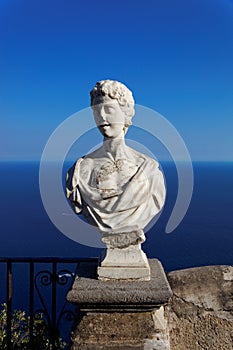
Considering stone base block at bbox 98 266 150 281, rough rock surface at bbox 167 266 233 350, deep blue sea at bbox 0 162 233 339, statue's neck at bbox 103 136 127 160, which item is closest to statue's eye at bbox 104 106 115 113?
statue's neck at bbox 103 136 127 160

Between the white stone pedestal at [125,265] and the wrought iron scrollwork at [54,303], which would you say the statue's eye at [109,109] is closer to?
the white stone pedestal at [125,265]

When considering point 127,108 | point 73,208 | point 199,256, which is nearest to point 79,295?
point 73,208

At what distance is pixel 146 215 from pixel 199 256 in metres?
22.2

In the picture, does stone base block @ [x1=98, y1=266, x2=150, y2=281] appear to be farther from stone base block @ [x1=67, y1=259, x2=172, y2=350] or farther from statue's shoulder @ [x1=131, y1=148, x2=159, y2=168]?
statue's shoulder @ [x1=131, y1=148, x2=159, y2=168]

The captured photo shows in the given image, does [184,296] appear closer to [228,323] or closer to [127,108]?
[228,323]

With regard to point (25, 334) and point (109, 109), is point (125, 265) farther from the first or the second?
point (25, 334)

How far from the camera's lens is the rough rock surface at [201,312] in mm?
3092

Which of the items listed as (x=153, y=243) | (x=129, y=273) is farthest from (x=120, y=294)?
(x=153, y=243)

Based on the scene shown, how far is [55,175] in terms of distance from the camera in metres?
2.95

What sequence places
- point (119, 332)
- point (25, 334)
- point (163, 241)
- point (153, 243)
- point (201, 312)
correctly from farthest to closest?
point (163, 241)
point (153, 243)
point (25, 334)
point (201, 312)
point (119, 332)

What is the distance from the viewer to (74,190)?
8.81 ft

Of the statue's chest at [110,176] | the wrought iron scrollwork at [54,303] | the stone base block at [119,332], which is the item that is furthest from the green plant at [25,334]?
the statue's chest at [110,176]

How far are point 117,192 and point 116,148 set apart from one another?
0.35 metres

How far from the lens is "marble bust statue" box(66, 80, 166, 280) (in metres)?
2.61
